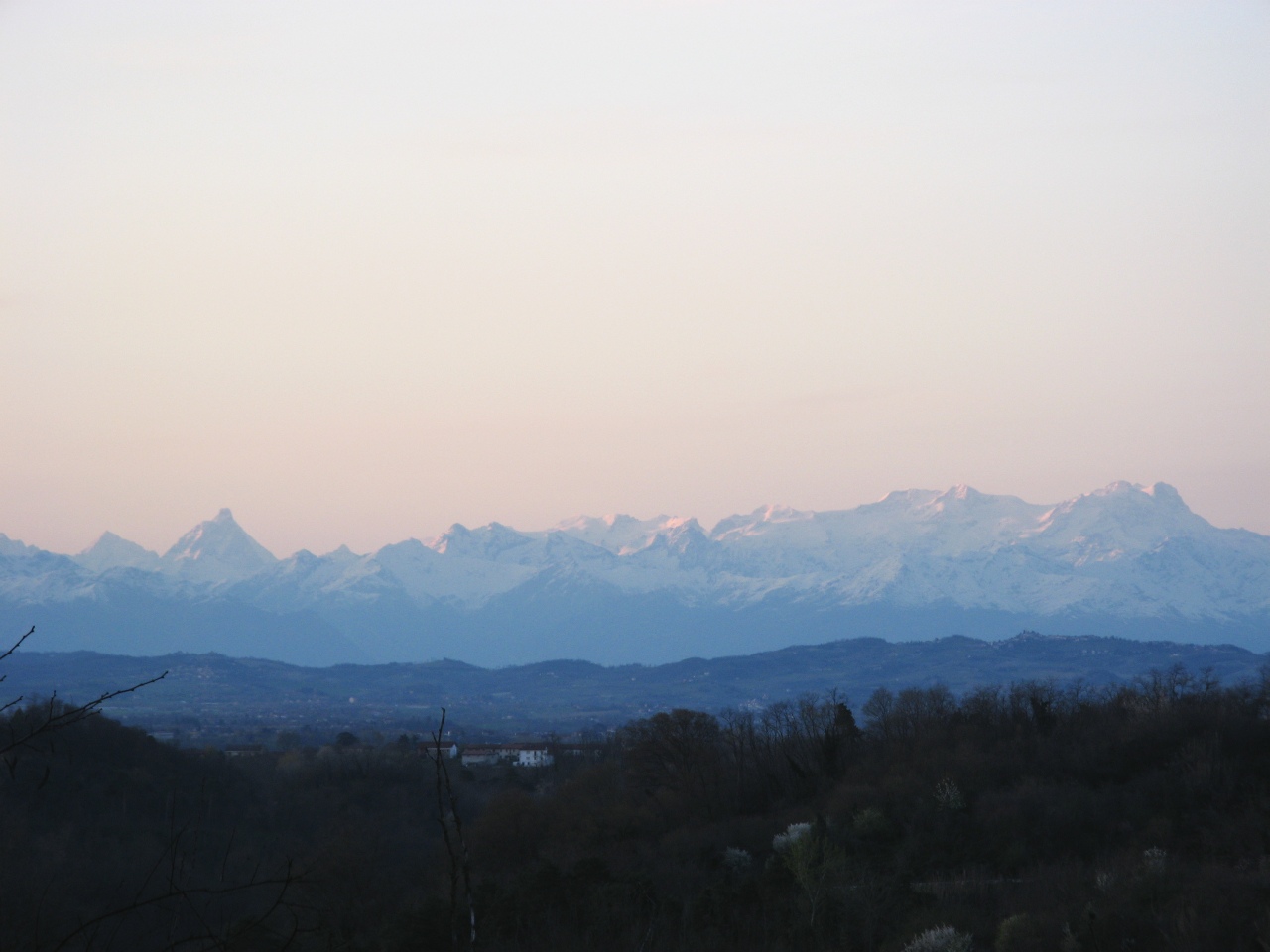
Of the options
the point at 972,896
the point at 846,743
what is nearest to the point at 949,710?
the point at 846,743

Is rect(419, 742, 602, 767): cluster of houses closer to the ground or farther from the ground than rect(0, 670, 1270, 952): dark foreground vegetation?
closer to the ground

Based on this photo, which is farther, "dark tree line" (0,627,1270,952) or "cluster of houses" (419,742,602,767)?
"cluster of houses" (419,742,602,767)

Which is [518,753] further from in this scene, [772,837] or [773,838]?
[773,838]

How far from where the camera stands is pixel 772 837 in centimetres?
6016

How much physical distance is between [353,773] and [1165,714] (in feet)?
202

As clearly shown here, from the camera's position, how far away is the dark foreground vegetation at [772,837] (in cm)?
3797

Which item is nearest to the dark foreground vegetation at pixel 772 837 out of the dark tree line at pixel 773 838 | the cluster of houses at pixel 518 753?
the dark tree line at pixel 773 838

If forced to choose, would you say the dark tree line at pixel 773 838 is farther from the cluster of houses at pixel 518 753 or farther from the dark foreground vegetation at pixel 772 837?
the cluster of houses at pixel 518 753

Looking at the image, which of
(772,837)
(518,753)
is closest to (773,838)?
(772,837)

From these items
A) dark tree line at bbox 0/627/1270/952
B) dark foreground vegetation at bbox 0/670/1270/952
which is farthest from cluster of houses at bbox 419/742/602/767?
dark foreground vegetation at bbox 0/670/1270/952

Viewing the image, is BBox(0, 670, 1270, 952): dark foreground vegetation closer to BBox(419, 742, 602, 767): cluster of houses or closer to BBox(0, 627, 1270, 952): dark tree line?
BBox(0, 627, 1270, 952): dark tree line

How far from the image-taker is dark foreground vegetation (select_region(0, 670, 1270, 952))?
37969 mm

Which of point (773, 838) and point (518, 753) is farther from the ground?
point (773, 838)

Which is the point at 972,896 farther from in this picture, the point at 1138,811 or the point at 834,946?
the point at 1138,811
